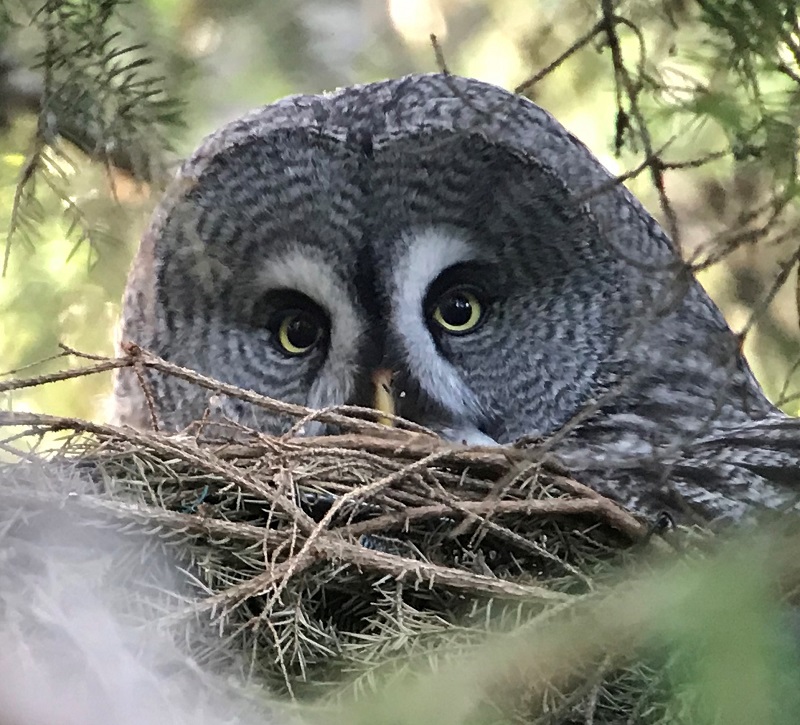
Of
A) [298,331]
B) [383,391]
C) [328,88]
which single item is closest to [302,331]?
[298,331]

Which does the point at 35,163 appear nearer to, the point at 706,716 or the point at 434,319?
the point at 434,319

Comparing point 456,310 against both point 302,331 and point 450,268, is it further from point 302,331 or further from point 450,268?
point 302,331

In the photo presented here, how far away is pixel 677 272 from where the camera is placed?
1119 mm

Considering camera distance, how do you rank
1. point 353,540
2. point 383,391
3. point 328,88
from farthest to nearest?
point 328,88
point 383,391
point 353,540

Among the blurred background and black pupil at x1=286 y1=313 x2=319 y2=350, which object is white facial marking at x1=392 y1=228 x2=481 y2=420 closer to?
black pupil at x1=286 y1=313 x2=319 y2=350

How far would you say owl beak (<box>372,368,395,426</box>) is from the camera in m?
1.99

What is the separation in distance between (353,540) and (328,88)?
1.96m

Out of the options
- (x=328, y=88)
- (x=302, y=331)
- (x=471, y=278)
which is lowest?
(x=302, y=331)

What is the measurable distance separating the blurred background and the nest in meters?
0.30

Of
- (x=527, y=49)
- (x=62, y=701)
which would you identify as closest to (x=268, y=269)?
(x=527, y=49)

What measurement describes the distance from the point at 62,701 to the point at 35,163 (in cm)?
116

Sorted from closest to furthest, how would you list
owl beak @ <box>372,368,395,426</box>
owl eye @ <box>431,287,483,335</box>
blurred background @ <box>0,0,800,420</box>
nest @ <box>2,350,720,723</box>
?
1. blurred background @ <box>0,0,800,420</box>
2. nest @ <box>2,350,720,723</box>
3. owl beak @ <box>372,368,395,426</box>
4. owl eye @ <box>431,287,483,335</box>

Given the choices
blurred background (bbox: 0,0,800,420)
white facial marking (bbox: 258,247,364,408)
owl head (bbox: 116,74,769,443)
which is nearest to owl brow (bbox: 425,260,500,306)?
owl head (bbox: 116,74,769,443)

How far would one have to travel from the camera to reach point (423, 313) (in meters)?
2.06
